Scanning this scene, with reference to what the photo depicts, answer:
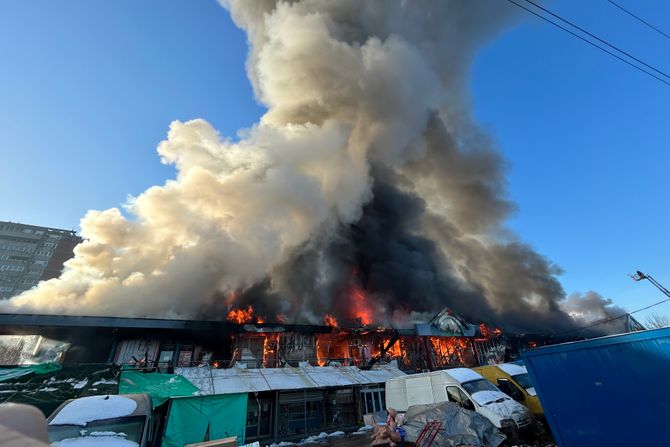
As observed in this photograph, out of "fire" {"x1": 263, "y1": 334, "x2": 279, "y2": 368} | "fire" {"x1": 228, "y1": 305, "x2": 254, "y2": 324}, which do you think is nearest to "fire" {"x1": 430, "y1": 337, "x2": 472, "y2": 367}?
"fire" {"x1": 263, "y1": 334, "x2": 279, "y2": 368}

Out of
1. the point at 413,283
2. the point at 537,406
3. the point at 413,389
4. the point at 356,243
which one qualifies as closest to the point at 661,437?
the point at 537,406

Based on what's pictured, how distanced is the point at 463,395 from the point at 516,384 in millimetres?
3259

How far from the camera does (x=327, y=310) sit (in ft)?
103

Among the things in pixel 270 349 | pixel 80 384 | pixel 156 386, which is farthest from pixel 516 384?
pixel 80 384

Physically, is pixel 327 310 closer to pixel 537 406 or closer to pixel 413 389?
pixel 413 389

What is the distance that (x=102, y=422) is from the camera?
738cm

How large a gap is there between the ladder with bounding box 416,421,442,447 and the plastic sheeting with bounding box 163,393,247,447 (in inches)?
325

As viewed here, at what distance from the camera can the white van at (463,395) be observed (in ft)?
29.9

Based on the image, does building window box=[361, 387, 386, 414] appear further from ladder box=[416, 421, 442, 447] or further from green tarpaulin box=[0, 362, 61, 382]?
green tarpaulin box=[0, 362, 61, 382]

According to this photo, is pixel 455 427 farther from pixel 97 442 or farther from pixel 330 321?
pixel 330 321

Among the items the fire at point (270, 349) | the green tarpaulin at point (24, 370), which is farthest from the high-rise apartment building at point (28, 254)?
the fire at point (270, 349)

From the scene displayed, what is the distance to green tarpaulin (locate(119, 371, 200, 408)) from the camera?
12.0 m

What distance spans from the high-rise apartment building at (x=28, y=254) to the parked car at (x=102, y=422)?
87.5 meters

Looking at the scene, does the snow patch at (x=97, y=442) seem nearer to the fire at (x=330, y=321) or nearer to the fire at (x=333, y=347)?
the fire at (x=333, y=347)
